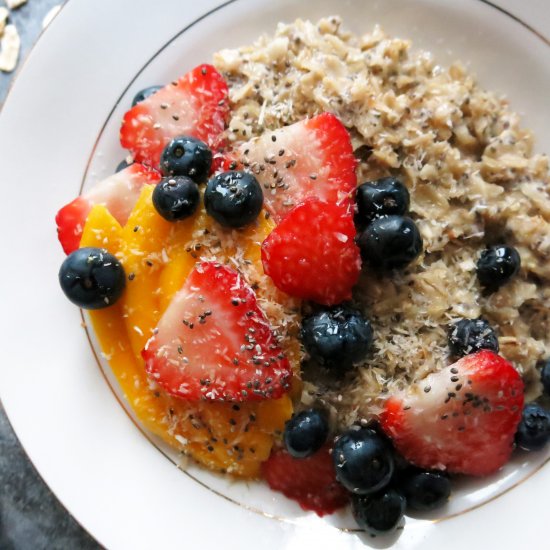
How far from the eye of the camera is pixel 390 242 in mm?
2104

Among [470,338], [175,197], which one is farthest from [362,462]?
[175,197]

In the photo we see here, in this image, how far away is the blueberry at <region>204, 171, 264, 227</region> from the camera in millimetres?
2115

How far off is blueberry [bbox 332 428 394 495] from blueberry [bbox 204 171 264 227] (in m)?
0.76

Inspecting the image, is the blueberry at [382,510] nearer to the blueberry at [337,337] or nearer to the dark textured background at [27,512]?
the blueberry at [337,337]

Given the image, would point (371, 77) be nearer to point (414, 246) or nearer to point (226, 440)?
point (414, 246)

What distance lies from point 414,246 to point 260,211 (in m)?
0.50

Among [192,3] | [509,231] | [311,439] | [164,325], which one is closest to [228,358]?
[164,325]

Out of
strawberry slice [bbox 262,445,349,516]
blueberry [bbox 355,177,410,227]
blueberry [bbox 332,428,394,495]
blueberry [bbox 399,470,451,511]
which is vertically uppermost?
blueberry [bbox 355,177,410,227]

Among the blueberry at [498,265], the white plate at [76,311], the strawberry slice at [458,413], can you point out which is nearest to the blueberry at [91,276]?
the white plate at [76,311]

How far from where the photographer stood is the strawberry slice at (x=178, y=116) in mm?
2412

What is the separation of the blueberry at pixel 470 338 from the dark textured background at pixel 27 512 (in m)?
1.54

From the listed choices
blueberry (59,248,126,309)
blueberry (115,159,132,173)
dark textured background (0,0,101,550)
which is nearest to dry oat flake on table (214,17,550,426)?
blueberry (115,159,132,173)

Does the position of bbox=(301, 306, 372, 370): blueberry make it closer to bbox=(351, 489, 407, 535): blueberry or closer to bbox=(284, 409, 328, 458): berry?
bbox=(284, 409, 328, 458): berry

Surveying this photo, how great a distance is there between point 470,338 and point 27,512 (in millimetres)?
1798
